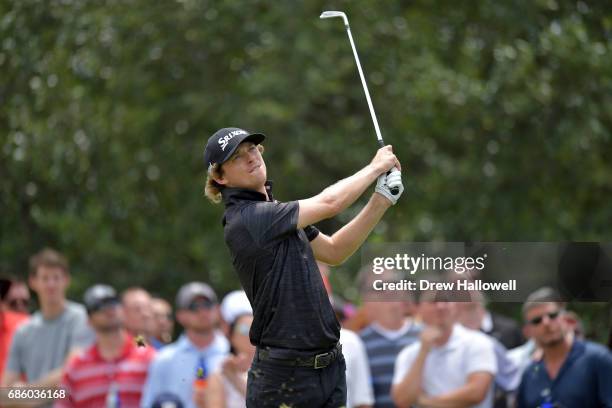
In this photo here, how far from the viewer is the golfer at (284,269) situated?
5.53 metres

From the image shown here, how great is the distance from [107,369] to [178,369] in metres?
0.63

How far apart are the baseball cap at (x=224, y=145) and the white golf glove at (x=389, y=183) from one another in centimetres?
65

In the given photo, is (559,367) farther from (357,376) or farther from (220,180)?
(220,180)

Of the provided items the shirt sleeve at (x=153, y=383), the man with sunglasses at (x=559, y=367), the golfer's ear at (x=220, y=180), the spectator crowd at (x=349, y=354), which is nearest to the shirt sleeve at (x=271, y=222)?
the golfer's ear at (x=220, y=180)

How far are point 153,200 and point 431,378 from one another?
23.0 feet

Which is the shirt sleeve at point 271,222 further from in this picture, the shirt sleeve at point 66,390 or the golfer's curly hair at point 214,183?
the shirt sleeve at point 66,390

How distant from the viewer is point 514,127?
13.1 metres

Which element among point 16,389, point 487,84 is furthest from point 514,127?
point 16,389

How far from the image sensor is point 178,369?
28.8ft

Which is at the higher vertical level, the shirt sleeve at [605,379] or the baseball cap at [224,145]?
the baseball cap at [224,145]

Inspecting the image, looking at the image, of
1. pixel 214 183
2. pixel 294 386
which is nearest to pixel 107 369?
pixel 214 183

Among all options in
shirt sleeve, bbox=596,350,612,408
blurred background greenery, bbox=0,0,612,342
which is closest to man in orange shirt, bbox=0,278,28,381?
blurred background greenery, bbox=0,0,612,342

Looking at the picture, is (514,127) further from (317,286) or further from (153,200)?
(317,286)

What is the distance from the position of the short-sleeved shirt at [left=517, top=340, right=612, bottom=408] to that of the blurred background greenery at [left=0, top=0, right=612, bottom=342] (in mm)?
5043
